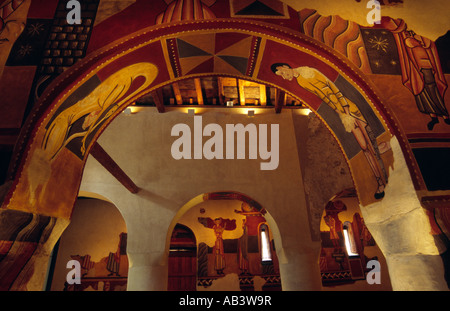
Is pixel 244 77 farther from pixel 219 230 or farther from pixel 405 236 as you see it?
pixel 219 230

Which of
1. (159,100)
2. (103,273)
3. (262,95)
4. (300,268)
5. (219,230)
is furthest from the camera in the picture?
(219,230)

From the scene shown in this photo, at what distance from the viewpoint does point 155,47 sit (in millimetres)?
3777

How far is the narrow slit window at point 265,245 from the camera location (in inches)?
425

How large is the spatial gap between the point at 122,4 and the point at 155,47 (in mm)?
653

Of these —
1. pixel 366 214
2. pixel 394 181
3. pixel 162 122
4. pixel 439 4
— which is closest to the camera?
pixel 394 181

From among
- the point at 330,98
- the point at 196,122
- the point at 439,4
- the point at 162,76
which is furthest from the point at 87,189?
the point at 439,4

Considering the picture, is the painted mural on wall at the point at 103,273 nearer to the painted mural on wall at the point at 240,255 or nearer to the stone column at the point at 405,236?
the painted mural on wall at the point at 240,255

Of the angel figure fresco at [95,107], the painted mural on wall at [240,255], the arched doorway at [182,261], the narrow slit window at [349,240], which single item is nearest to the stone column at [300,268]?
the painted mural on wall at [240,255]

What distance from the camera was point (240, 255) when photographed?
10.7 metres

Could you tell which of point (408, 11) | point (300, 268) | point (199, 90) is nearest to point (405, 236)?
point (408, 11)

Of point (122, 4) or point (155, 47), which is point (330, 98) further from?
point (122, 4)

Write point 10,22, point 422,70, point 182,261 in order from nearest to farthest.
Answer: point 10,22
point 422,70
point 182,261

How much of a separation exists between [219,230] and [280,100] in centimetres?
573

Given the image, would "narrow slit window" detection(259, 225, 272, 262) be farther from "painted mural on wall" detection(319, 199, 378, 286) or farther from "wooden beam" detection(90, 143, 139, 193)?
"wooden beam" detection(90, 143, 139, 193)
